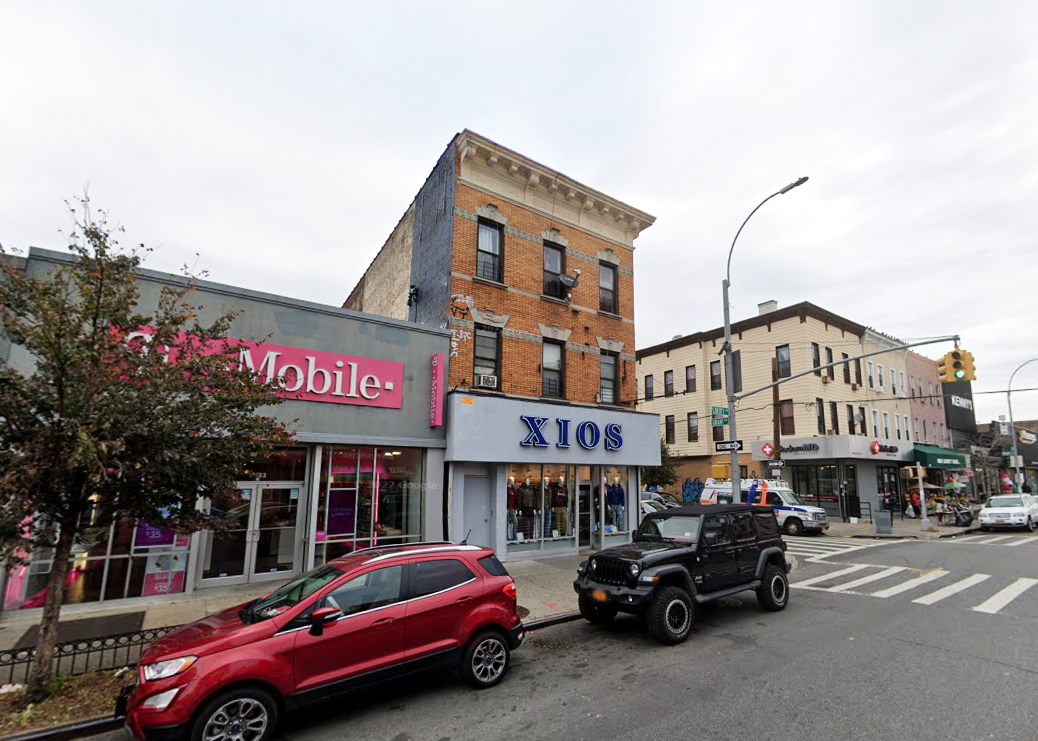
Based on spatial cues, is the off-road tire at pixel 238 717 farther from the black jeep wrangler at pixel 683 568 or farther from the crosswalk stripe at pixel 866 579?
the crosswalk stripe at pixel 866 579

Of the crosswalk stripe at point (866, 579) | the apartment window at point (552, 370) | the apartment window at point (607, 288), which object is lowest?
the crosswalk stripe at point (866, 579)

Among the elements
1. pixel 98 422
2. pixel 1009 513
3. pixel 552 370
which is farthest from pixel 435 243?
pixel 1009 513

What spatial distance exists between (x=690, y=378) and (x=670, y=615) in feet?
95.9

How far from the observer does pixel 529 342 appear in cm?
1487

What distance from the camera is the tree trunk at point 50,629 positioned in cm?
549

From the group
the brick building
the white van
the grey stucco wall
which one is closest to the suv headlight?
the brick building

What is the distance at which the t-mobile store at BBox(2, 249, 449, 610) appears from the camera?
377 inches

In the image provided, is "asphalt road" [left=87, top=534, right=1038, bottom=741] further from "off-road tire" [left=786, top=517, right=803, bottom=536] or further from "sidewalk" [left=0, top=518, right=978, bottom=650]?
"off-road tire" [left=786, top=517, right=803, bottom=536]

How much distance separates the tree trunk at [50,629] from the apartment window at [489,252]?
34.9ft

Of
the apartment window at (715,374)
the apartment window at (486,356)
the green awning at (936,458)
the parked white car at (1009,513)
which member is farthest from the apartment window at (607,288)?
the green awning at (936,458)

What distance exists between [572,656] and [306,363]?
26.0ft

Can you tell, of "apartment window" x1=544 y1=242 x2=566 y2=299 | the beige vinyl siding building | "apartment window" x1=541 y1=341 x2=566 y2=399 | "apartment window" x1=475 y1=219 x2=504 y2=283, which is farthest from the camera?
the beige vinyl siding building

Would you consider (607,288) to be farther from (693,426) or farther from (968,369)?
(693,426)

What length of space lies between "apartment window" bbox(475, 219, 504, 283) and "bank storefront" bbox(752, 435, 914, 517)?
70.3 feet
